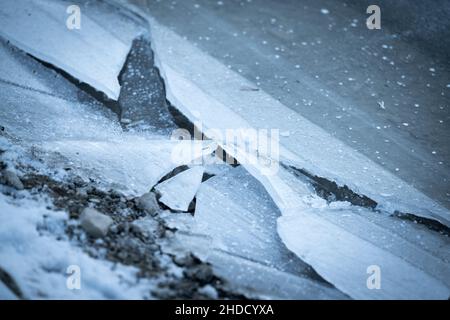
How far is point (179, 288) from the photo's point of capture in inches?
49.6

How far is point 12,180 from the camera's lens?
55.8 inches

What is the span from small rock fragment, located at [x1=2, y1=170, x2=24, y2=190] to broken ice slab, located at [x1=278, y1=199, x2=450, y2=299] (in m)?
1.04

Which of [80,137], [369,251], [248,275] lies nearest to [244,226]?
[248,275]

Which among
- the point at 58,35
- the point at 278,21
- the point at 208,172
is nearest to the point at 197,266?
the point at 208,172

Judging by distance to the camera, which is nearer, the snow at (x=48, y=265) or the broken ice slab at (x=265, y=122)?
the snow at (x=48, y=265)

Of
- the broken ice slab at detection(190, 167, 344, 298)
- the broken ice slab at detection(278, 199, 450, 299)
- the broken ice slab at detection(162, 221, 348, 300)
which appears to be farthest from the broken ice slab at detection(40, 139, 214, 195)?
the broken ice slab at detection(278, 199, 450, 299)

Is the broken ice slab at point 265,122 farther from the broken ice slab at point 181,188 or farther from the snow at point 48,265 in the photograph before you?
the snow at point 48,265

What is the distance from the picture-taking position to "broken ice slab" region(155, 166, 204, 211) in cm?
158

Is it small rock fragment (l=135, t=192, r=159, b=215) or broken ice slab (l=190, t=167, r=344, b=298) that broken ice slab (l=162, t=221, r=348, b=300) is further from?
small rock fragment (l=135, t=192, r=159, b=215)

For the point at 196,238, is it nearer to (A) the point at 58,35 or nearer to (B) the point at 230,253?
(B) the point at 230,253

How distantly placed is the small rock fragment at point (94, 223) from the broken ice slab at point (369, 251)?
0.70 m

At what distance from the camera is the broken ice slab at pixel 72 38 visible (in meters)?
2.15

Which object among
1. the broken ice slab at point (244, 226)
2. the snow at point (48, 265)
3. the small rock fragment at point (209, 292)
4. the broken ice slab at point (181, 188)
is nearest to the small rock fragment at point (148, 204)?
the broken ice slab at point (181, 188)

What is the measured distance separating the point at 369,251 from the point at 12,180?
143cm
